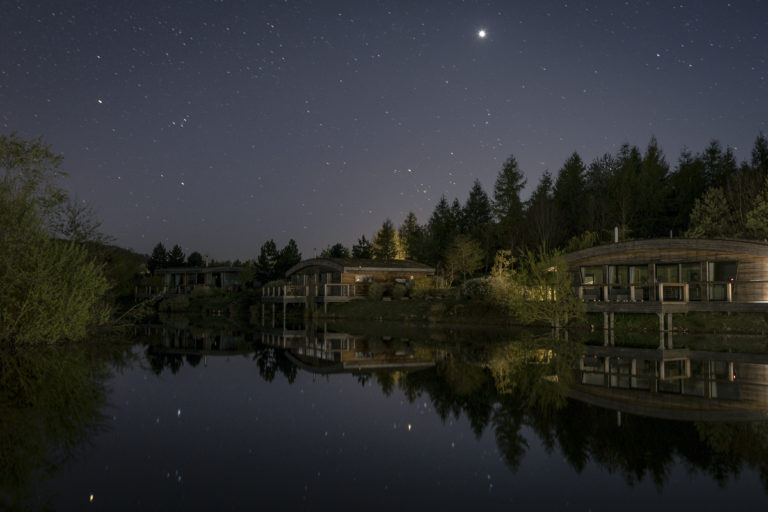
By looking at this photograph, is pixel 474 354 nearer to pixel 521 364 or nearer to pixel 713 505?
pixel 521 364

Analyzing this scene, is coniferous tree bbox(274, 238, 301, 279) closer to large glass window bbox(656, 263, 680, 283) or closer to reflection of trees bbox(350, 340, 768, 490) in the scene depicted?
large glass window bbox(656, 263, 680, 283)

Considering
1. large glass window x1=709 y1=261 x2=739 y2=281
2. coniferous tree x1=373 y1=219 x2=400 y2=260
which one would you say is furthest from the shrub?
coniferous tree x1=373 y1=219 x2=400 y2=260

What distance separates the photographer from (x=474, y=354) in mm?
18547

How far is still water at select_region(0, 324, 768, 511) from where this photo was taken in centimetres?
589

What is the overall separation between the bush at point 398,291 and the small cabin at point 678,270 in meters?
15.8

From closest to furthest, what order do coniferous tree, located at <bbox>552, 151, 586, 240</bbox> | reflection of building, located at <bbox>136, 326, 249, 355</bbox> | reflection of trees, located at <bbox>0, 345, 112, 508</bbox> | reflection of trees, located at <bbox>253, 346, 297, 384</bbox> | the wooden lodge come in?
reflection of trees, located at <bbox>0, 345, 112, 508</bbox> < reflection of trees, located at <bbox>253, 346, 297, 384</bbox> < reflection of building, located at <bbox>136, 326, 249, 355</bbox> < the wooden lodge < coniferous tree, located at <bbox>552, 151, 586, 240</bbox>

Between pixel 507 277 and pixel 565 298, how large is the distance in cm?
599

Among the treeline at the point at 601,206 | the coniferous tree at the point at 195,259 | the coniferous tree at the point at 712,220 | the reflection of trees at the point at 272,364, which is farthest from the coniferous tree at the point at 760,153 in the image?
the coniferous tree at the point at 195,259

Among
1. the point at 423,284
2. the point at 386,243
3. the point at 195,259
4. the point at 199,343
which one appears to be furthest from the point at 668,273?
the point at 195,259

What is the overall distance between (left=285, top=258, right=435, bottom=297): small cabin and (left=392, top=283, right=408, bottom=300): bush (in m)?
2.54

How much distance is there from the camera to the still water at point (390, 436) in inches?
232

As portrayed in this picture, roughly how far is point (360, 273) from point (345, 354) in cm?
2817

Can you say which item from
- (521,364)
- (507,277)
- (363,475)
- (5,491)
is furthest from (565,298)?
(5,491)

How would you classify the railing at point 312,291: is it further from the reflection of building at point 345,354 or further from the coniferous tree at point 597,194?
the coniferous tree at point 597,194
